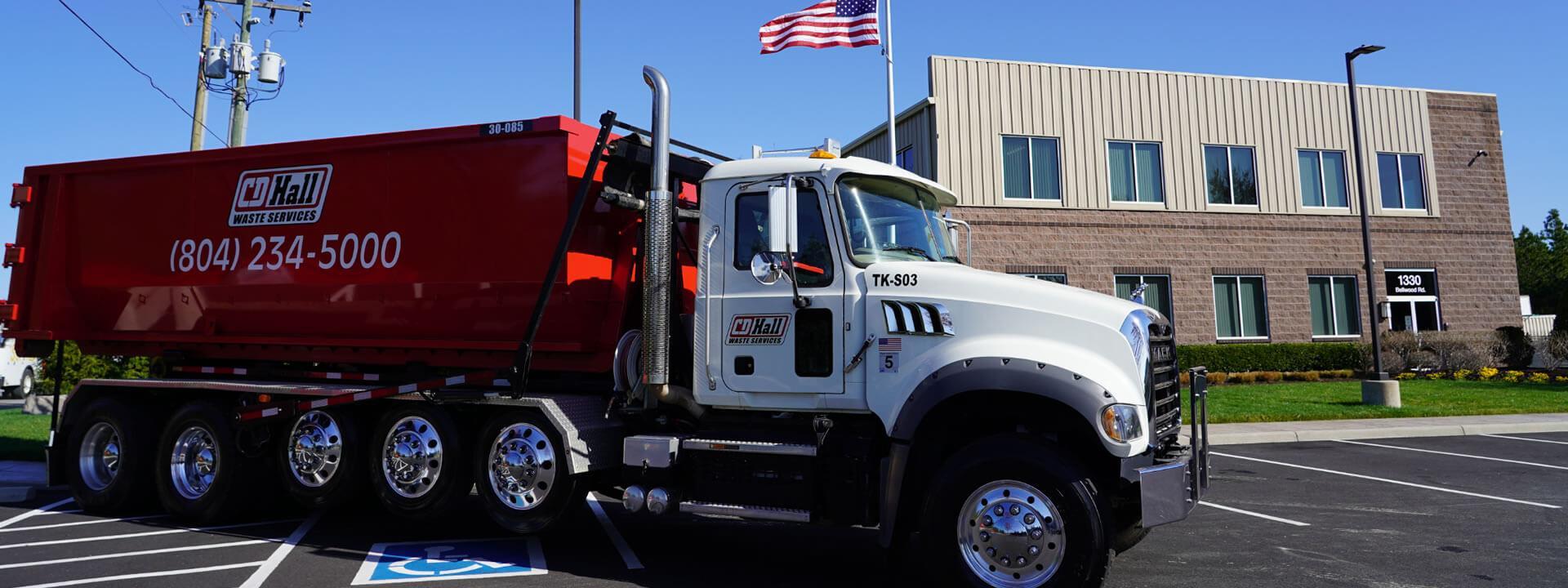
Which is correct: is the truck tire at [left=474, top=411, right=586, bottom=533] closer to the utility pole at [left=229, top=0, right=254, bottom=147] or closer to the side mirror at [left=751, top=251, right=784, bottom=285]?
the side mirror at [left=751, top=251, right=784, bottom=285]

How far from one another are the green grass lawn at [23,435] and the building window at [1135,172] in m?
21.0

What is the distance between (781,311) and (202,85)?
18887 millimetres

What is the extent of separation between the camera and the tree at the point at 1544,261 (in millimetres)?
63656

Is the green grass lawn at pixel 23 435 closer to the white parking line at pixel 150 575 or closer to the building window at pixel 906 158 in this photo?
the white parking line at pixel 150 575

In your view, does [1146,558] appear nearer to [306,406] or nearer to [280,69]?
[306,406]

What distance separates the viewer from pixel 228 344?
28.4 feet

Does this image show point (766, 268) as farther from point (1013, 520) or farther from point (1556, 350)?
point (1556, 350)

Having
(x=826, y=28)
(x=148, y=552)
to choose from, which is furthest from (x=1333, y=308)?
(x=148, y=552)

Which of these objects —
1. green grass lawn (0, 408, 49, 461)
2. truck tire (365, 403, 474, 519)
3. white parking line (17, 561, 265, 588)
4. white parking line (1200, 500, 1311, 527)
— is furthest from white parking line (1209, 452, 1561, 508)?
green grass lawn (0, 408, 49, 461)

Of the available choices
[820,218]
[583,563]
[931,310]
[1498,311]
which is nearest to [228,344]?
[583,563]

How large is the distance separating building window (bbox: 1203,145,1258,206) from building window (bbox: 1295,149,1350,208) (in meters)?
1.42

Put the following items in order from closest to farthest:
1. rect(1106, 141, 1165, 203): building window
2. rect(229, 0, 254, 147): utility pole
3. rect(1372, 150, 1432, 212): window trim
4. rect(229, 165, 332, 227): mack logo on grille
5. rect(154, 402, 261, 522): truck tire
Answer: rect(229, 165, 332, 227): mack logo on grille → rect(154, 402, 261, 522): truck tire → rect(229, 0, 254, 147): utility pole → rect(1106, 141, 1165, 203): building window → rect(1372, 150, 1432, 212): window trim

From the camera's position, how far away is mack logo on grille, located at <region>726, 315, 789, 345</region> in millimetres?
6320

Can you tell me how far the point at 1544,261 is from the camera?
234 ft
